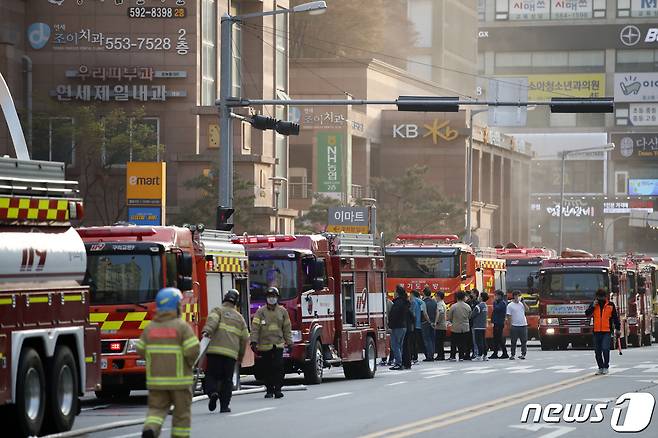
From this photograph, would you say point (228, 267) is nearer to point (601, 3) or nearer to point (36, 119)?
point (36, 119)

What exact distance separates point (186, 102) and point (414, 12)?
67164mm

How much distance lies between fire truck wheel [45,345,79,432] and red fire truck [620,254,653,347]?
34.0 metres

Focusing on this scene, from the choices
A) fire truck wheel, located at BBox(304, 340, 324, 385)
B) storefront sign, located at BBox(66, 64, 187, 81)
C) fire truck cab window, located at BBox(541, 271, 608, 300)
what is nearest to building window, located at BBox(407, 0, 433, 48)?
storefront sign, located at BBox(66, 64, 187, 81)

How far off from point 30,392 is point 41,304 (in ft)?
3.44

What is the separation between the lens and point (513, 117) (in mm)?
52094

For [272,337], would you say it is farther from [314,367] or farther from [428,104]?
[428,104]

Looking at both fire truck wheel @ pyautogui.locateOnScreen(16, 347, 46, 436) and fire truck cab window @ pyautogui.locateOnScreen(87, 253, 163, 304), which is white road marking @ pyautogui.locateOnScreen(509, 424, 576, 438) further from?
fire truck cab window @ pyautogui.locateOnScreen(87, 253, 163, 304)

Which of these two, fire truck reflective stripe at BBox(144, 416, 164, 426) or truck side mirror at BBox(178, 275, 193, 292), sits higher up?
truck side mirror at BBox(178, 275, 193, 292)

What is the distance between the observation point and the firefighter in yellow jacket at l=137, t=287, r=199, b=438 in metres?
15.0

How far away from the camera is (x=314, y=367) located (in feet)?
94.6

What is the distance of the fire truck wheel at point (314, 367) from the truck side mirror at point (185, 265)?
15.6 feet

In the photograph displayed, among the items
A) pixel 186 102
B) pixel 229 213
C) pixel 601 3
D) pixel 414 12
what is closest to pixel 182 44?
pixel 186 102

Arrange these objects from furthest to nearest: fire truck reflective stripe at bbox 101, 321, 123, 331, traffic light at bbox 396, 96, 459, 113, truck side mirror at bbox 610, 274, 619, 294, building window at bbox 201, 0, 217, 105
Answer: building window at bbox 201, 0, 217, 105 < truck side mirror at bbox 610, 274, 619, 294 < traffic light at bbox 396, 96, 459, 113 < fire truck reflective stripe at bbox 101, 321, 123, 331

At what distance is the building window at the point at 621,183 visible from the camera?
150 meters
